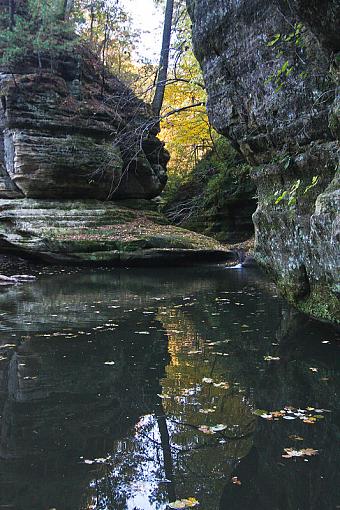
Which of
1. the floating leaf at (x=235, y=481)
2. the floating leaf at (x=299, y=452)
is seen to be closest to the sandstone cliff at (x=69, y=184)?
the floating leaf at (x=299, y=452)

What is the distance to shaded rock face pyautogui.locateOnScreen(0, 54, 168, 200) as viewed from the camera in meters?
17.1

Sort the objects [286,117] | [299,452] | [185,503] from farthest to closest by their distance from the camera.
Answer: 1. [286,117]
2. [299,452]
3. [185,503]

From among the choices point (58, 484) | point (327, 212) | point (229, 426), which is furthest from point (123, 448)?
point (327, 212)

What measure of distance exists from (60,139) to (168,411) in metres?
15.8

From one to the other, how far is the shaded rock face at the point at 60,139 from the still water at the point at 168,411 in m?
10.5

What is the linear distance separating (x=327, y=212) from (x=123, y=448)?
3.73 meters

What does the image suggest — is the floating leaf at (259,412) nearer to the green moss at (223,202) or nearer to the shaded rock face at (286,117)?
the shaded rock face at (286,117)

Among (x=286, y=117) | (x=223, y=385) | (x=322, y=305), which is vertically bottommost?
(x=223, y=385)

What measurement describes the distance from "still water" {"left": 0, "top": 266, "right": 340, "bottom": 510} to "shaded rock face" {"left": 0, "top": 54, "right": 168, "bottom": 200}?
10489 millimetres

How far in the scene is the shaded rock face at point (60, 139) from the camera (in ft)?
56.2

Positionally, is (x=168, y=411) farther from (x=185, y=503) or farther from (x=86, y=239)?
(x=86, y=239)

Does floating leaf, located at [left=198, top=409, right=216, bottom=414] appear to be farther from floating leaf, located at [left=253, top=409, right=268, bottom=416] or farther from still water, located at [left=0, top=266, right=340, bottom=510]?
floating leaf, located at [left=253, top=409, right=268, bottom=416]

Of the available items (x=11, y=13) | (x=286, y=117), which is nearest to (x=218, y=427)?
(x=286, y=117)

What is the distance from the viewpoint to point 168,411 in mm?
3977
